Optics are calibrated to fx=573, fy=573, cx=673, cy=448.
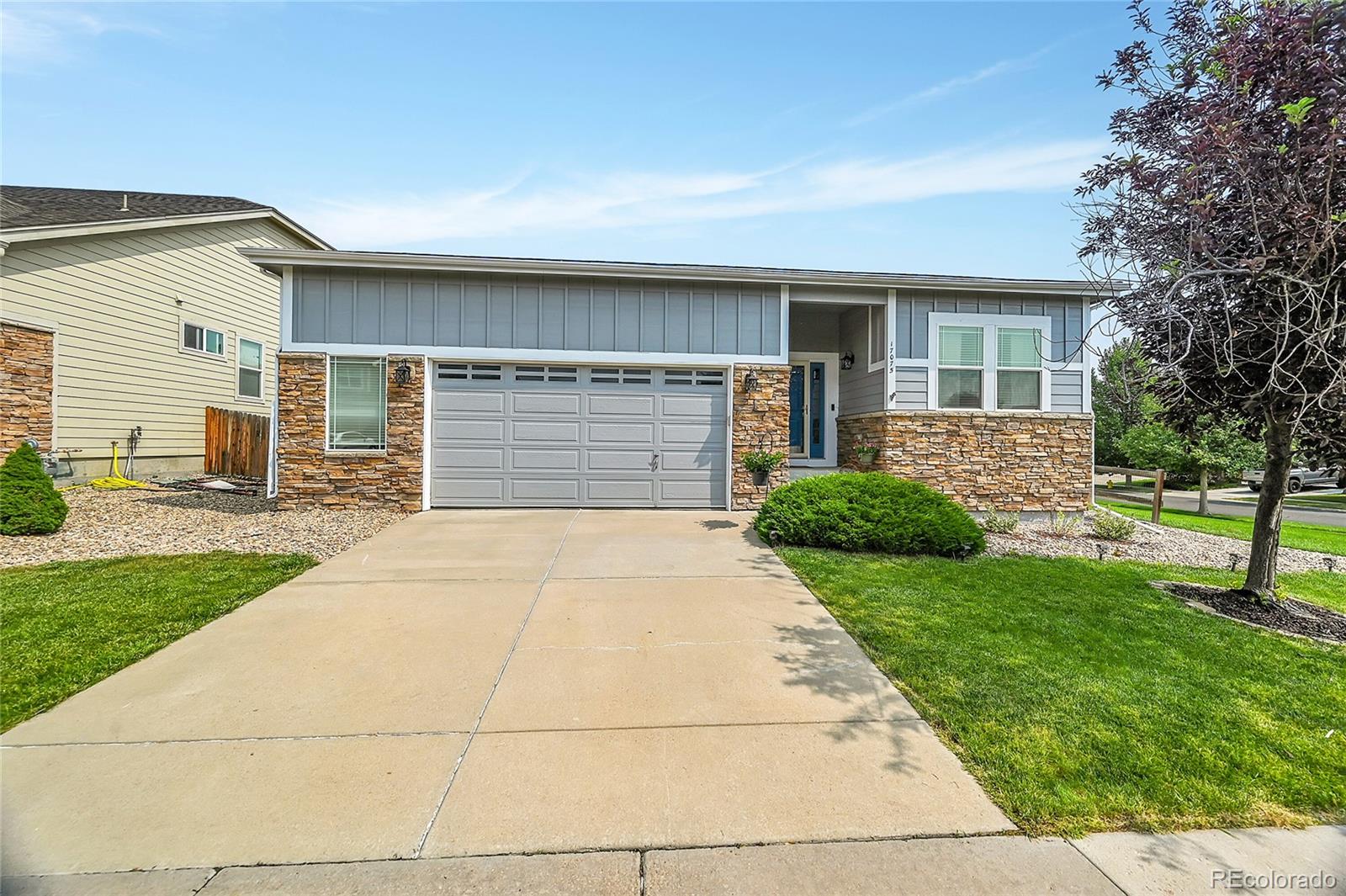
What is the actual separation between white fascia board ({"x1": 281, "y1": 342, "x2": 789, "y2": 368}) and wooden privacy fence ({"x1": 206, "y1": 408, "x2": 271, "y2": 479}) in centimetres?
554

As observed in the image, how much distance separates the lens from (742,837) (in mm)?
2174

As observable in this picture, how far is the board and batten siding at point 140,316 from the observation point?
9758 mm

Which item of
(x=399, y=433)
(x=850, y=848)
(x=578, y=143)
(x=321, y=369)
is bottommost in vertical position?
(x=850, y=848)

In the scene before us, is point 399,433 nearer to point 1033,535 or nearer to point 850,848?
point 850,848

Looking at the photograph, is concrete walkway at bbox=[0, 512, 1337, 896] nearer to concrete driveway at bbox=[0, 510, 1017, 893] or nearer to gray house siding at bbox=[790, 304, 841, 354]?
concrete driveway at bbox=[0, 510, 1017, 893]

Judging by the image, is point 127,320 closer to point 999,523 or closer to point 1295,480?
point 999,523

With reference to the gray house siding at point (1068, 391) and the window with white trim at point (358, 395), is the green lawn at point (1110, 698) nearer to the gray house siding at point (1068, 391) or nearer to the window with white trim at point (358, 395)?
the gray house siding at point (1068, 391)

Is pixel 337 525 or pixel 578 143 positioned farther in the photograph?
pixel 578 143

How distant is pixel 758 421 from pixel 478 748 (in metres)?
7.38

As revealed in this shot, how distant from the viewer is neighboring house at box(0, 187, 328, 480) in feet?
30.5

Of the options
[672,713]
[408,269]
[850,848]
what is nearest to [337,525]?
[408,269]

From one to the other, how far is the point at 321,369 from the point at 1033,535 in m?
11.2

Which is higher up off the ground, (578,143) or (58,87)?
(578,143)

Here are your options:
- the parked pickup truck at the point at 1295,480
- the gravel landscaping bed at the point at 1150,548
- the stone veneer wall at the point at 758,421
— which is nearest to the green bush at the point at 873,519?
the gravel landscaping bed at the point at 1150,548
